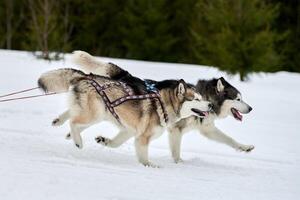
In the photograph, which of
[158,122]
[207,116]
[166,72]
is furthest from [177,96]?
[166,72]

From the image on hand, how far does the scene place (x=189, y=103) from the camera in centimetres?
632

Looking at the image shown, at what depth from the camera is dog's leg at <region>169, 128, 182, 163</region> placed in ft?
21.6

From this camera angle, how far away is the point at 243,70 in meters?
17.7

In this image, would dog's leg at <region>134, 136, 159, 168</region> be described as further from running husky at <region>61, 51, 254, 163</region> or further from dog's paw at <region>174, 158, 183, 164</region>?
running husky at <region>61, 51, 254, 163</region>

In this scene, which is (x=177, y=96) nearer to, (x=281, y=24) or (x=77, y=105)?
(x=77, y=105)

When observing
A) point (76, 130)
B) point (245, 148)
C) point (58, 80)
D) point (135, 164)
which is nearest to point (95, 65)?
point (58, 80)

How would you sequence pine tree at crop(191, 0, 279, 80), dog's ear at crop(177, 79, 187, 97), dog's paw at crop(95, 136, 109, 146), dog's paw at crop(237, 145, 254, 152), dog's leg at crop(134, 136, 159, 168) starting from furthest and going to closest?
1. pine tree at crop(191, 0, 279, 80)
2. dog's paw at crop(237, 145, 254, 152)
3. dog's paw at crop(95, 136, 109, 146)
4. dog's ear at crop(177, 79, 187, 97)
5. dog's leg at crop(134, 136, 159, 168)

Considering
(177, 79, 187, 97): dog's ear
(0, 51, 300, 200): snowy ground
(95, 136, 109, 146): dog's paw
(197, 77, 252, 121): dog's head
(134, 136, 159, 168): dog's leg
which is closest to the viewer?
(0, 51, 300, 200): snowy ground

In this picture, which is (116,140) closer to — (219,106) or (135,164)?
(135,164)

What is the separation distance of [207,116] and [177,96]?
33.8 inches

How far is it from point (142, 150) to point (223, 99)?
5.65 ft

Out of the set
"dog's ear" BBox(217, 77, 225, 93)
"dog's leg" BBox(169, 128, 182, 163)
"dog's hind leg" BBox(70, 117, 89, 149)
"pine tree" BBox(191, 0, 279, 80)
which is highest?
"dog's ear" BBox(217, 77, 225, 93)

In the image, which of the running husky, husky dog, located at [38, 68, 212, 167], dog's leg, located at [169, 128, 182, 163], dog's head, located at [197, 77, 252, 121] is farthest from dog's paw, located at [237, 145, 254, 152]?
husky dog, located at [38, 68, 212, 167]

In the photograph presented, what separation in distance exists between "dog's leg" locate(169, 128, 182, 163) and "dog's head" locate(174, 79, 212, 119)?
1.32 feet
